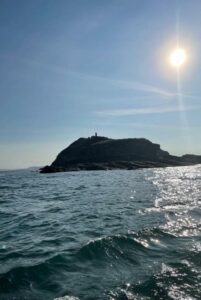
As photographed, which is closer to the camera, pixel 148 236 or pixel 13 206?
pixel 148 236

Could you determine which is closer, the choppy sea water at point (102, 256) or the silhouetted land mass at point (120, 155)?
the choppy sea water at point (102, 256)

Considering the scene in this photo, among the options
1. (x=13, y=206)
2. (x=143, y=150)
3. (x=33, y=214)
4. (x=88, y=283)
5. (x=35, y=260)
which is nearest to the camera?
(x=88, y=283)

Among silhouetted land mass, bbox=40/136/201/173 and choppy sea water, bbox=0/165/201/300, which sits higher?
silhouetted land mass, bbox=40/136/201/173

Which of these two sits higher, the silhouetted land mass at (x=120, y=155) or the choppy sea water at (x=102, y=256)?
the silhouetted land mass at (x=120, y=155)

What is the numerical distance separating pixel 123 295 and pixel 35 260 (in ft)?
14.6

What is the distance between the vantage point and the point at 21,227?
60.7 feet

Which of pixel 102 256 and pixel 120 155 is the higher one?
pixel 120 155

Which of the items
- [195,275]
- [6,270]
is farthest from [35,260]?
[195,275]

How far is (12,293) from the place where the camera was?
9.43 m

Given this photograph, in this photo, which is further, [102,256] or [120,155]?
[120,155]

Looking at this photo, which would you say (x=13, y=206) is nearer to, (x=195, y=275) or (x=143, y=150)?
(x=195, y=275)

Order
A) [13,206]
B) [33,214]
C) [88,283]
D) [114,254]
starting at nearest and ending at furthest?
[88,283], [114,254], [33,214], [13,206]

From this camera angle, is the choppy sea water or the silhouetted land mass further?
the silhouetted land mass

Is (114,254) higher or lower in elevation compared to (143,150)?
lower
